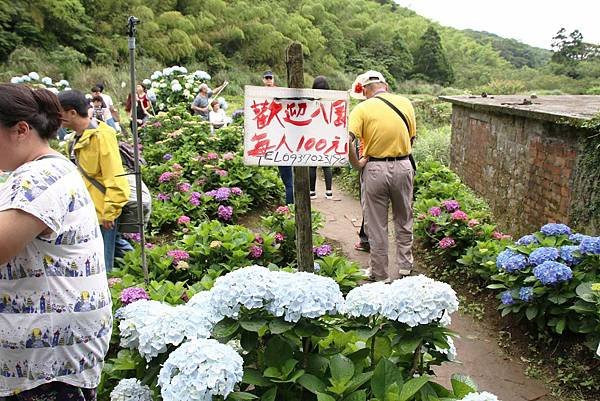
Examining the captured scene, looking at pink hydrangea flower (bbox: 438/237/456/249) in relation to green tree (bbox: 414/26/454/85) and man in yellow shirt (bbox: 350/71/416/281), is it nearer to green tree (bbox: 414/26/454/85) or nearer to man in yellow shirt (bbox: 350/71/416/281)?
man in yellow shirt (bbox: 350/71/416/281)

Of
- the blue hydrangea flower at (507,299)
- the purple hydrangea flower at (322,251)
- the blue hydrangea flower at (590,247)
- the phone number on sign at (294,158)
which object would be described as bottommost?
the blue hydrangea flower at (507,299)

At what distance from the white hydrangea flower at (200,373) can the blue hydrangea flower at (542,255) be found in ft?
7.28

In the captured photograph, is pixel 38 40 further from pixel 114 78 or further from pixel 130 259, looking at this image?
pixel 130 259

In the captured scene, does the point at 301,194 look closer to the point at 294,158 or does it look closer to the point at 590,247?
the point at 294,158

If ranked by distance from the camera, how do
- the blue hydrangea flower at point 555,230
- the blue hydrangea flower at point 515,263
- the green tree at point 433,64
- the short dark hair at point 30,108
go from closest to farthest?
the short dark hair at point 30,108, the blue hydrangea flower at point 515,263, the blue hydrangea flower at point 555,230, the green tree at point 433,64

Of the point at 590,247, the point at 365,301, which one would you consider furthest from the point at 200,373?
the point at 590,247

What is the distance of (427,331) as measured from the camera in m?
1.68

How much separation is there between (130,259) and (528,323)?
2.58 metres

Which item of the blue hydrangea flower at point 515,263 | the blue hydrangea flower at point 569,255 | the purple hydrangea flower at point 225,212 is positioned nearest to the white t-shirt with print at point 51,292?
the blue hydrangea flower at point 515,263

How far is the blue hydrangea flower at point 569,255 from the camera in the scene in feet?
10.1

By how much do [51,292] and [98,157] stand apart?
1663mm

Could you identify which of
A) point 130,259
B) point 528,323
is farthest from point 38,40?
point 528,323

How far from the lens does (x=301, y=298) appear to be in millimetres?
1604

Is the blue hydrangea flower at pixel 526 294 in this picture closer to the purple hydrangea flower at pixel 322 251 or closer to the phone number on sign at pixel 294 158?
the purple hydrangea flower at pixel 322 251
